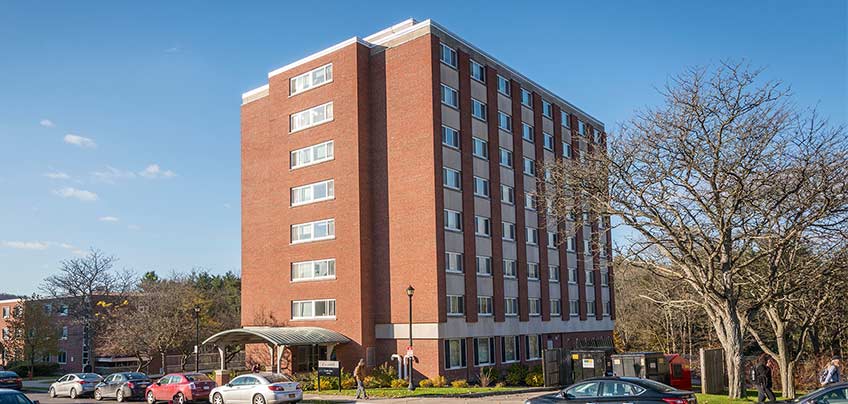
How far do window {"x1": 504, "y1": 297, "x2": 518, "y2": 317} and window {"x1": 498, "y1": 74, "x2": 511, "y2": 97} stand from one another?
43.6 feet

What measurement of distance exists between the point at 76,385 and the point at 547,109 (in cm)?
3560

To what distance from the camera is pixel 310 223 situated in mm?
44219

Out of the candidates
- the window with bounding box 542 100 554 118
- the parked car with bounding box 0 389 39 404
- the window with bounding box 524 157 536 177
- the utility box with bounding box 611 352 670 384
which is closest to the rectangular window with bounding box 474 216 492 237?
the window with bounding box 524 157 536 177

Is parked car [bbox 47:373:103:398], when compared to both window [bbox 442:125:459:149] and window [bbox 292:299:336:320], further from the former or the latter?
window [bbox 442:125:459:149]

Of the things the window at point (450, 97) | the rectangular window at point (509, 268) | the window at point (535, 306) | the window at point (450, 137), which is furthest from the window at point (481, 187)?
the window at point (535, 306)

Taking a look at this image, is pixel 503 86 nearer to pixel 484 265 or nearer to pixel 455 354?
pixel 484 265

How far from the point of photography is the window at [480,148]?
1762 inches

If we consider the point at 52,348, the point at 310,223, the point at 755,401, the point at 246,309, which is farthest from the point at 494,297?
A: the point at 52,348

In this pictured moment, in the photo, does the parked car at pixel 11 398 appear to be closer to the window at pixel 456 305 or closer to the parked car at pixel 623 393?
the parked car at pixel 623 393

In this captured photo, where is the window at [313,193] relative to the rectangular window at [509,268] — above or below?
above

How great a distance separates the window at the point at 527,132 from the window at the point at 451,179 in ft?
31.7

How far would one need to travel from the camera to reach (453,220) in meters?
41.9

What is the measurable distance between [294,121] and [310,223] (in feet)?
21.7

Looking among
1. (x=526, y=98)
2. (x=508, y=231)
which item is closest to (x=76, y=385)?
(x=508, y=231)
